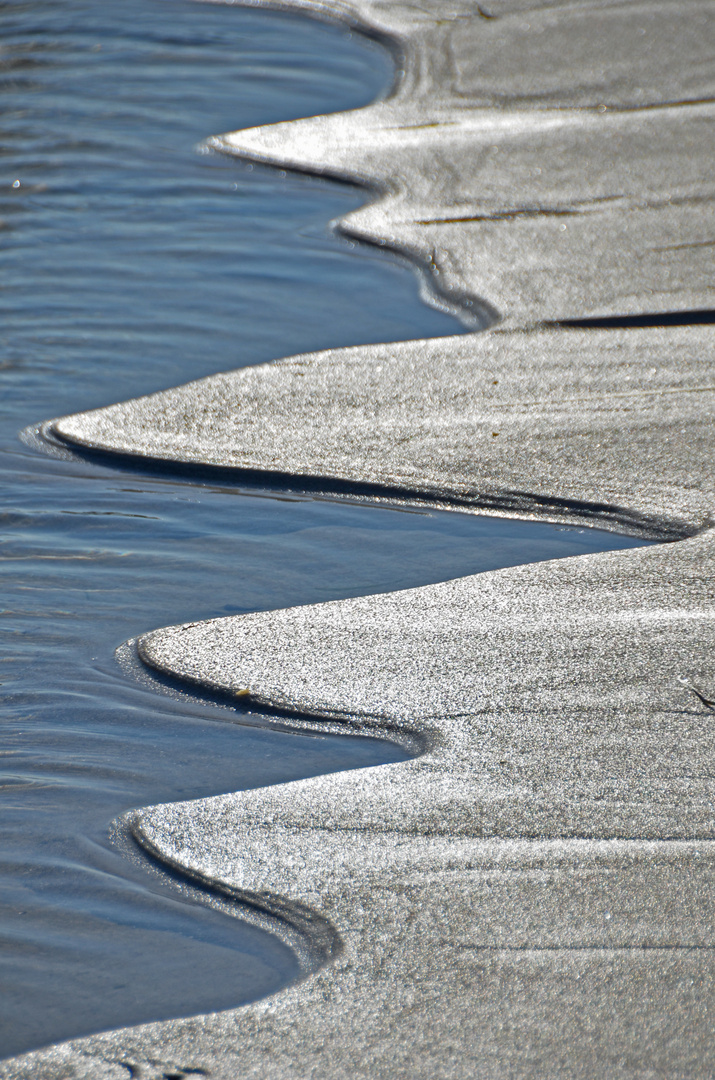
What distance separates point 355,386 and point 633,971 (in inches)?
98.4

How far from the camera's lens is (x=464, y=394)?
3920 millimetres

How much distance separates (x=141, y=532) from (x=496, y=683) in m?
1.25

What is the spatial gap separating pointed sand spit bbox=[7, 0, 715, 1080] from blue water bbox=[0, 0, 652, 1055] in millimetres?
95

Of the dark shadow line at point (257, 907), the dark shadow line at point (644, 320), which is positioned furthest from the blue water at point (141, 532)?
the dark shadow line at point (644, 320)

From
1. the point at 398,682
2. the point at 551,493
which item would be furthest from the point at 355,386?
the point at 398,682

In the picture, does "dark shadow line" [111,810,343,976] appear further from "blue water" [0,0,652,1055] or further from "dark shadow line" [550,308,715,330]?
"dark shadow line" [550,308,715,330]

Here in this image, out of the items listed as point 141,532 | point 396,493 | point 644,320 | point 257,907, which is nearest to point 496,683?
point 257,907

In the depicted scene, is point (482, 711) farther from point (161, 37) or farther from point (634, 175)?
point (161, 37)

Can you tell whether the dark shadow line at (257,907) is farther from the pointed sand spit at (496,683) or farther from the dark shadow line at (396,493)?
the dark shadow line at (396,493)

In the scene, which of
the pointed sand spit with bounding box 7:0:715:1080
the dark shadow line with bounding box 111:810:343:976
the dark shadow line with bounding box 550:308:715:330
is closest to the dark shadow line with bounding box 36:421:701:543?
the pointed sand spit with bounding box 7:0:715:1080

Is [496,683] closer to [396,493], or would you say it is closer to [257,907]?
[257,907]

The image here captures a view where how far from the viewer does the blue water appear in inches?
80.4

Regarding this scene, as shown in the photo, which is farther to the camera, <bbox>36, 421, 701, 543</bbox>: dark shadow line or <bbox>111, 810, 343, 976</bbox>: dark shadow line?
<bbox>36, 421, 701, 543</bbox>: dark shadow line

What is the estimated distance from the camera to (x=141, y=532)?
3328 millimetres
